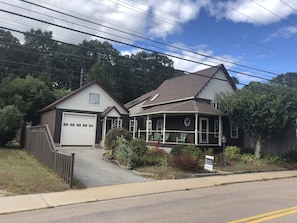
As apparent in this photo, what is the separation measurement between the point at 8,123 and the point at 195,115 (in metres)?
14.3

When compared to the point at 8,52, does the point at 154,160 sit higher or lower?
lower

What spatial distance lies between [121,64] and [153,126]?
116 feet

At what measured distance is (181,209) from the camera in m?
7.91

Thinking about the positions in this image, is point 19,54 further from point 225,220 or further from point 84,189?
point 225,220

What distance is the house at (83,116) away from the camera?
24.5m

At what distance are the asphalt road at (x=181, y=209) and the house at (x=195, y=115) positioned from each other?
449 inches

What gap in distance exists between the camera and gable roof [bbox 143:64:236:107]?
25141mm

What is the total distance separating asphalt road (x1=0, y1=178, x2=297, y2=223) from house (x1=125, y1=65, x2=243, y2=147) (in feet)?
37.4

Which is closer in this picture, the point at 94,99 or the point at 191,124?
the point at 191,124

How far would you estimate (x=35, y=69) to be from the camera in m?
57.7

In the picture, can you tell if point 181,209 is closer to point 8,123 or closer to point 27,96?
point 8,123

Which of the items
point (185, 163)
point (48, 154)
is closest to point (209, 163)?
point (185, 163)

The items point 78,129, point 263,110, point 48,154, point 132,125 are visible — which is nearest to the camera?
point 48,154

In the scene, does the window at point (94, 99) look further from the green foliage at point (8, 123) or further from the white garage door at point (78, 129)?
the green foliage at point (8, 123)
